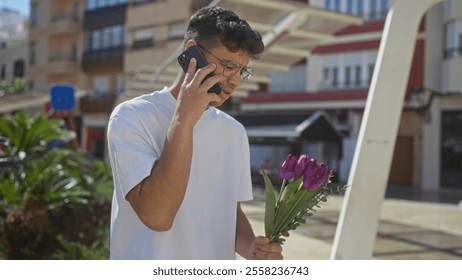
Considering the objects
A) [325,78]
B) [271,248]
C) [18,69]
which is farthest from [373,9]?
[271,248]

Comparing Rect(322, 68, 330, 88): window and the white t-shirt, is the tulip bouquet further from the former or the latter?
Rect(322, 68, 330, 88): window

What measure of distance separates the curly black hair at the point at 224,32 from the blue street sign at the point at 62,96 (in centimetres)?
309

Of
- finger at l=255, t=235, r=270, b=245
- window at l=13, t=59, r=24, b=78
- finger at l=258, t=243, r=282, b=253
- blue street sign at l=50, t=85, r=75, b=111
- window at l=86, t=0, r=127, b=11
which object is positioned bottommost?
blue street sign at l=50, t=85, r=75, b=111

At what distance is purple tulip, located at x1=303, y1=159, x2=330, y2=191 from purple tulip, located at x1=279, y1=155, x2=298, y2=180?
3cm

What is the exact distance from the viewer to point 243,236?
5.56 ft

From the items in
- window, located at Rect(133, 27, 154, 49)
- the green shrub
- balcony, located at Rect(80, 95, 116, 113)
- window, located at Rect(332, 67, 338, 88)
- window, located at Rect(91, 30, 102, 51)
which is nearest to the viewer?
the green shrub

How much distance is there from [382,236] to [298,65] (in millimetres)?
13889

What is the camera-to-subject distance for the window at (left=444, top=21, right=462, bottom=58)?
16491 mm

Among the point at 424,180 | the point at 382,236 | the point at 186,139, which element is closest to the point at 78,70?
the point at 186,139

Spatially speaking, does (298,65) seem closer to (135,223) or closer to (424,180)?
(424,180)

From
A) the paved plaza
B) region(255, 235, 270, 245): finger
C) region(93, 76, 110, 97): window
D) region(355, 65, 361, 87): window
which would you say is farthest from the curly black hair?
region(355, 65, 361, 87): window

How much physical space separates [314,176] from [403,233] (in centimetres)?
654

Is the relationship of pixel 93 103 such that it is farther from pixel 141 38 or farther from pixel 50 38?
pixel 141 38

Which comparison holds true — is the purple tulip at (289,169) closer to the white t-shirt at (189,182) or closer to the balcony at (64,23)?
the white t-shirt at (189,182)
